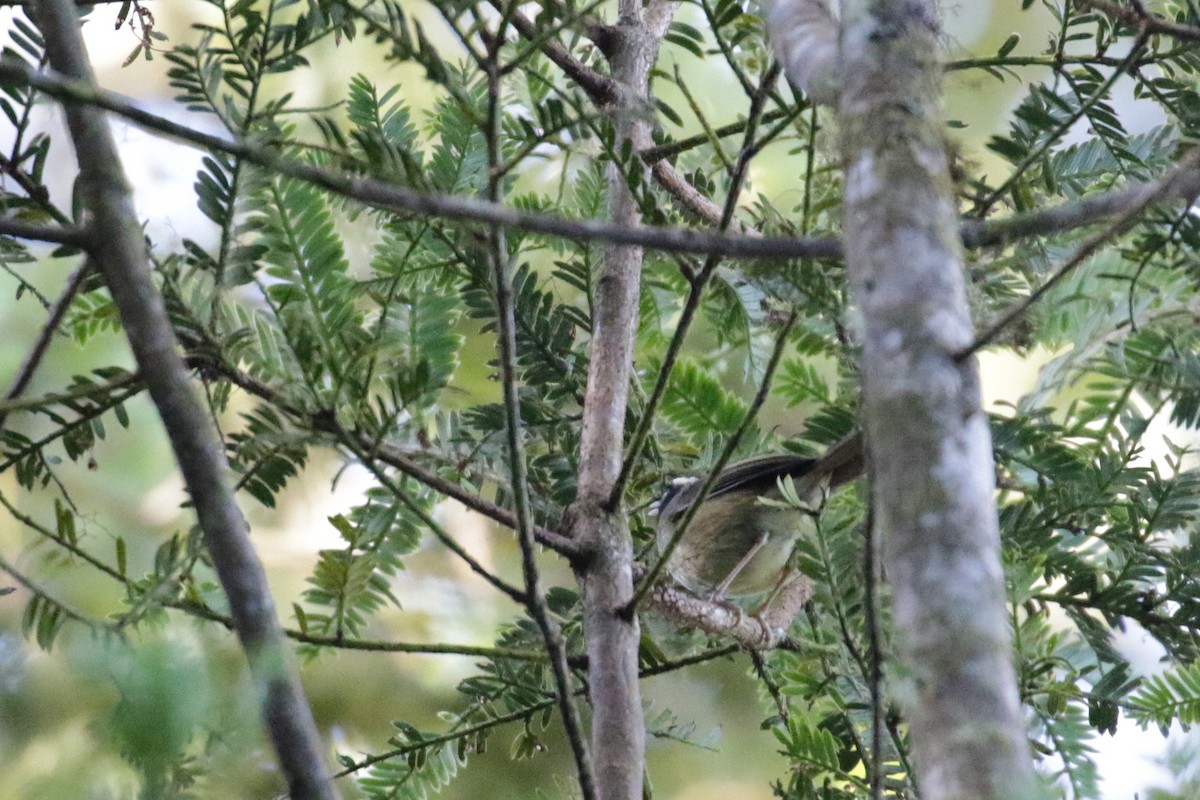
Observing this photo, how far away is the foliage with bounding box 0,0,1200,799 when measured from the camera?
0.91 metres

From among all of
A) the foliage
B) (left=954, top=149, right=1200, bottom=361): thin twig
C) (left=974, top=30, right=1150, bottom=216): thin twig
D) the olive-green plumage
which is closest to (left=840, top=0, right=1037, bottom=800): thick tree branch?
(left=954, top=149, right=1200, bottom=361): thin twig

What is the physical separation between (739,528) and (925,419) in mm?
1799

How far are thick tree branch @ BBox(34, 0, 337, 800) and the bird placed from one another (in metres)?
1.03

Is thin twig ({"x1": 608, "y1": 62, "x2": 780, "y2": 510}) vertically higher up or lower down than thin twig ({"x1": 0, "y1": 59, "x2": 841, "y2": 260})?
higher up

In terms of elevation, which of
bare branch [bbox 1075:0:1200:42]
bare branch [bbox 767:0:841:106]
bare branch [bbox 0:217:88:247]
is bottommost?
bare branch [bbox 0:217:88:247]

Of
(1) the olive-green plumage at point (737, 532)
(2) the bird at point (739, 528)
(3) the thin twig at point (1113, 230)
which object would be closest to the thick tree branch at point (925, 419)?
(3) the thin twig at point (1113, 230)

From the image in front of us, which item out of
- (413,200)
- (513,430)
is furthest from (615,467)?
(413,200)

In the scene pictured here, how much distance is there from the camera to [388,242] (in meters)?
1.48

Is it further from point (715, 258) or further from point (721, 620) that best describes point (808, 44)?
point (721, 620)

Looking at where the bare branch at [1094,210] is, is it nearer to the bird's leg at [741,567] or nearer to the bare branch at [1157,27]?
the bare branch at [1157,27]

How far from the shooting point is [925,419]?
61cm

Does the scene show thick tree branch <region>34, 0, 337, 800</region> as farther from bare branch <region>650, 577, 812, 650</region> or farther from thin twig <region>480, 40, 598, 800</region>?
bare branch <region>650, 577, 812, 650</region>

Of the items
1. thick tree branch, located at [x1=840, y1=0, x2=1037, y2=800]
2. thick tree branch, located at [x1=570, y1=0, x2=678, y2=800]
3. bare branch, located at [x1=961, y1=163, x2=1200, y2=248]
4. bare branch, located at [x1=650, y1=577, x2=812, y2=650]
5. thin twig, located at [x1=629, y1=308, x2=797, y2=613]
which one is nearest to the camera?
thick tree branch, located at [x1=840, y1=0, x2=1037, y2=800]

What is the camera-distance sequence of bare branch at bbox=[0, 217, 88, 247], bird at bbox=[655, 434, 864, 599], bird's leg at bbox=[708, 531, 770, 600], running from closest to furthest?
bare branch at bbox=[0, 217, 88, 247] < bird at bbox=[655, 434, 864, 599] < bird's leg at bbox=[708, 531, 770, 600]
